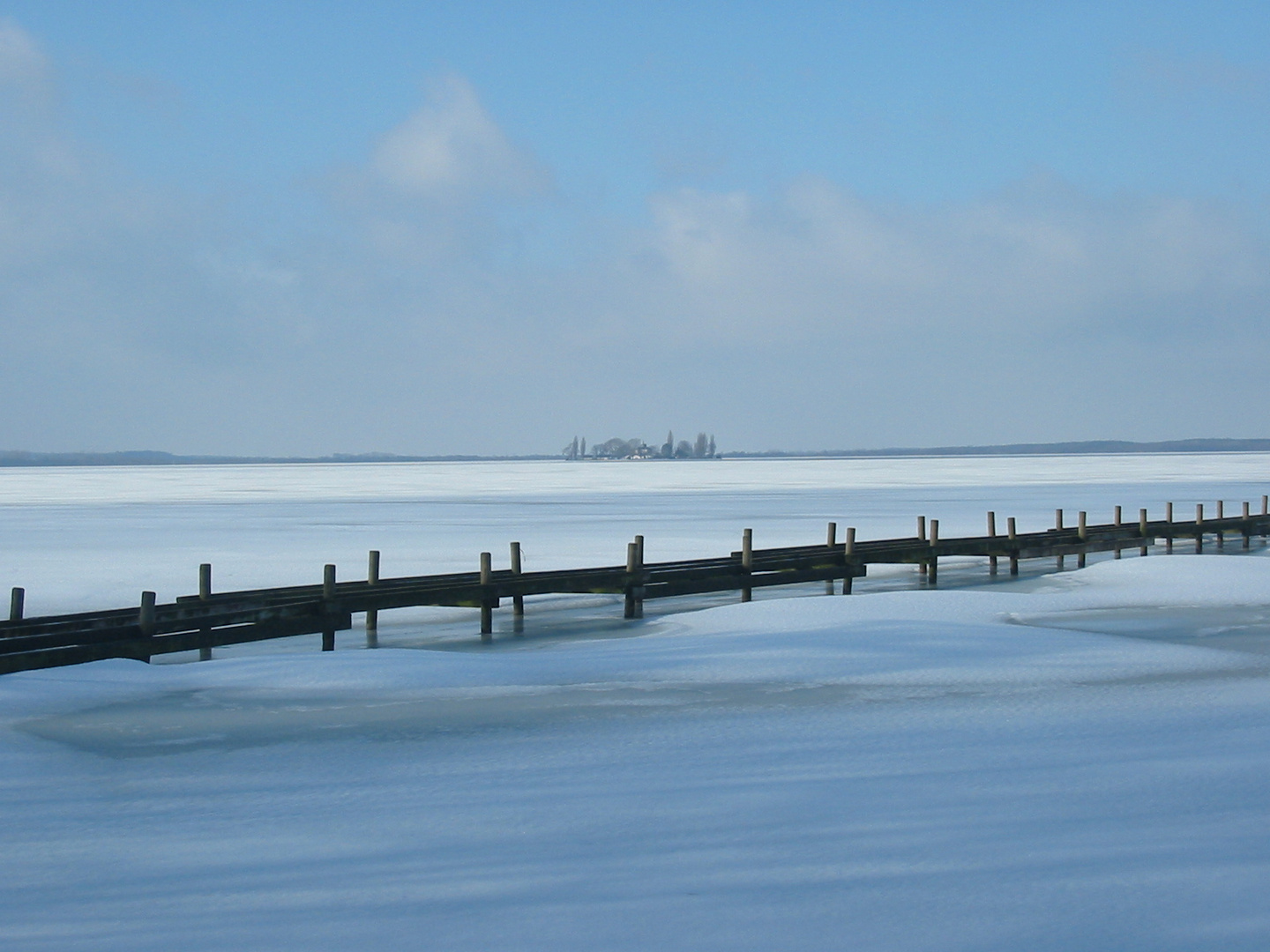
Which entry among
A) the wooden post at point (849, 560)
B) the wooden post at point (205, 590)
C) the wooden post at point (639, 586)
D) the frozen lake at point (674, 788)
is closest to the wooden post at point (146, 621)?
the frozen lake at point (674, 788)

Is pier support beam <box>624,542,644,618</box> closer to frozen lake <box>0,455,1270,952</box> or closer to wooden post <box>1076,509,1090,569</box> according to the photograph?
frozen lake <box>0,455,1270,952</box>

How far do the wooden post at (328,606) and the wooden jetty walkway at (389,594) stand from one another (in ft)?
0.04

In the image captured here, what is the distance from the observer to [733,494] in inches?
2633

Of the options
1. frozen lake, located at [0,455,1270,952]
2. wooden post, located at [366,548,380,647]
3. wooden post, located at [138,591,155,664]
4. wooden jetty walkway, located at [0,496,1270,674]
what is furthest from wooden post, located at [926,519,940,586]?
wooden post, located at [138,591,155,664]

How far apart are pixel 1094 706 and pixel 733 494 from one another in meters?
56.1

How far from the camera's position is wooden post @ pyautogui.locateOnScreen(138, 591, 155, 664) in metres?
13.8

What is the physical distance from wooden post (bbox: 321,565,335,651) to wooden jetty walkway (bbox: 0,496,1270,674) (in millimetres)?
13

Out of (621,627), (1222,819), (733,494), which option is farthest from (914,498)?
(1222,819)

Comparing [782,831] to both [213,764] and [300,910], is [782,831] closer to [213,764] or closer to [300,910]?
[300,910]

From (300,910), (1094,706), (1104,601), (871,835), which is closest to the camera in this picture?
(300,910)

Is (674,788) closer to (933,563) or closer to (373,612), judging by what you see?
(373,612)

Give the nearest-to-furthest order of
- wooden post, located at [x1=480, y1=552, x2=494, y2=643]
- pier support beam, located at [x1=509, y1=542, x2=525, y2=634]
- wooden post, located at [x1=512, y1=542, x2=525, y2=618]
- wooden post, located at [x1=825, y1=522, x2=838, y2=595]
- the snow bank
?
the snow bank < wooden post, located at [x1=480, y1=552, x2=494, y2=643] < pier support beam, located at [x1=509, y1=542, x2=525, y2=634] < wooden post, located at [x1=512, y1=542, x2=525, y2=618] < wooden post, located at [x1=825, y1=522, x2=838, y2=595]

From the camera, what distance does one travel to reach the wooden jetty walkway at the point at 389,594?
534 inches

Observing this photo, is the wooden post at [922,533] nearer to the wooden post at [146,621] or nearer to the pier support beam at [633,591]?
the pier support beam at [633,591]
